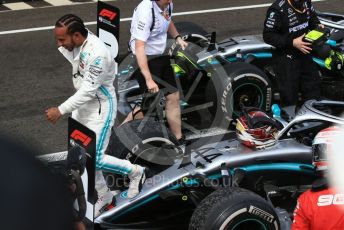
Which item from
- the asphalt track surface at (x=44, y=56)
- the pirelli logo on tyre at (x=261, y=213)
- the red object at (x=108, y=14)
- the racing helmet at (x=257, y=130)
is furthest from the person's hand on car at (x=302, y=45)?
the asphalt track surface at (x=44, y=56)

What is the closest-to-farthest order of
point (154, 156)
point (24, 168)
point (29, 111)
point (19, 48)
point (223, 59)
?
1. point (24, 168)
2. point (154, 156)
3. point (223, 59)
4. point (29, 111)
5. point (19, 48)

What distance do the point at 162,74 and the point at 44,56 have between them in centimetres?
417

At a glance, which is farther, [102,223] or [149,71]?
[149,71]

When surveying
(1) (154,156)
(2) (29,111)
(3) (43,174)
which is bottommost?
(2) (29,111)

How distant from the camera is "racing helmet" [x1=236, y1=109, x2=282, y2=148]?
5258mm

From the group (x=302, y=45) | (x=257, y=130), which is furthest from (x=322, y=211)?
(x=302, y=45)

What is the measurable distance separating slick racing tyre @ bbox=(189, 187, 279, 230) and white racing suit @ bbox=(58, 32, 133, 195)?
1.05 m

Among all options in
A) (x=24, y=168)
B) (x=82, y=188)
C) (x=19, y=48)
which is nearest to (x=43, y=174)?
(x=24, y=168)

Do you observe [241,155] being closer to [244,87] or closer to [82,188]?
[82,188]

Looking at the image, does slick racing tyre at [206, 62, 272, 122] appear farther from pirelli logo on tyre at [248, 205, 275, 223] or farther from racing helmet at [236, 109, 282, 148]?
pirelli logo on tyre at [248, 205, 275, 223]

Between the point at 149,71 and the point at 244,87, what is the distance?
4.50ft

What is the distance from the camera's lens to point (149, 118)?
20.5 feet

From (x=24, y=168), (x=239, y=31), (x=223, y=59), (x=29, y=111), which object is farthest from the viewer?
(x=239, y=31)

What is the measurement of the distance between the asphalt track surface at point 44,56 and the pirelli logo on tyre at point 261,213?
1938mm
